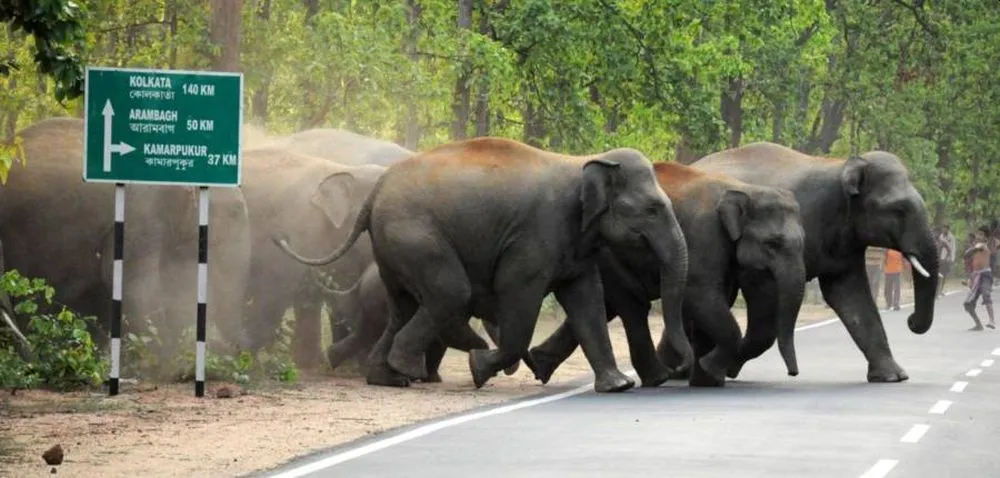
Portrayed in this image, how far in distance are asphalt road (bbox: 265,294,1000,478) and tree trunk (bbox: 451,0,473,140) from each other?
36.1 feet

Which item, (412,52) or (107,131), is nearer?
(107,131)

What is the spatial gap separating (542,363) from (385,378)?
185 cm

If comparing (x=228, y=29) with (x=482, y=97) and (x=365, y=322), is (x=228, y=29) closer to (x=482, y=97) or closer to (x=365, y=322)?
(x=365, y=322)

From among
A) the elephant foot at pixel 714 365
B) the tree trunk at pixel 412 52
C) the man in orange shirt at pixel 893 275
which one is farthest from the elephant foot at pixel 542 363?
the man in orange shirt at pixel 893 275

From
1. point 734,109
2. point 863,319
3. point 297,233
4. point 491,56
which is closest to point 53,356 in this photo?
point 297,233

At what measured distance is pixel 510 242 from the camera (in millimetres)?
22156

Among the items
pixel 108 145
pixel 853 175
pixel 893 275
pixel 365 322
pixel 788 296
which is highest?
pixel 108 145

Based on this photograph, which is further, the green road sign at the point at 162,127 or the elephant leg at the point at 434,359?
the elephant leg at the point at 434,359

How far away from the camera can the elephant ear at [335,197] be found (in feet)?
80.8

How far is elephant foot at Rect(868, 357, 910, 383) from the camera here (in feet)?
79.9

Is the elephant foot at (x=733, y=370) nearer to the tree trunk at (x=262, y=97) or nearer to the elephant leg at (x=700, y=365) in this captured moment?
the elephant leg at (x=700, y=365)

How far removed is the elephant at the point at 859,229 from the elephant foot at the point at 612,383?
3978 millimetres

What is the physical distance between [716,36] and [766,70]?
265 inches

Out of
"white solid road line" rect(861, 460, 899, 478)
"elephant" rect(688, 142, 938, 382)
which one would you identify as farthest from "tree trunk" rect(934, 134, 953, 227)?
"white solid road line" rect(861, 460, 899, 478)
